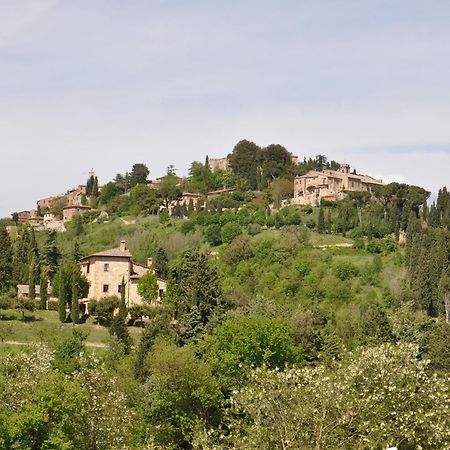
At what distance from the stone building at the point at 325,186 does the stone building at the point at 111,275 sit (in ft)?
146

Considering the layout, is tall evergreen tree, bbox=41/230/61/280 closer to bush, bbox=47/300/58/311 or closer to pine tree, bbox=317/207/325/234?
bush, bbox=47/300/58/311

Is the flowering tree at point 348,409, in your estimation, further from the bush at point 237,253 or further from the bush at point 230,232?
the bush at point 230,232

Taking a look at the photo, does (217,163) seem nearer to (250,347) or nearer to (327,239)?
(327,239)

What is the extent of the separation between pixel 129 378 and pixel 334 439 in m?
25.1

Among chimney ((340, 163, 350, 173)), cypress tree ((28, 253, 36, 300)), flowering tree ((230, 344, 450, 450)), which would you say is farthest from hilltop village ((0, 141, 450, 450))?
chimney ((340, 163, 350, 173))

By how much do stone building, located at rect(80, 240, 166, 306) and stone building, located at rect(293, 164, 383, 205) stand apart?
4452 centimetres

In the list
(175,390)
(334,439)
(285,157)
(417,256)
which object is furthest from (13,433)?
(285,157)

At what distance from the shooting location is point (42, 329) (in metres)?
71.9

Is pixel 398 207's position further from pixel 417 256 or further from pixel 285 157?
pixel 285 157

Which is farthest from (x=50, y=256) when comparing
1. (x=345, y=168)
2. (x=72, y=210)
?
(x=345, y=168)

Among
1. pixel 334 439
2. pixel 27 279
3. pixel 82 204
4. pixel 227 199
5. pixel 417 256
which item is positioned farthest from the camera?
pixel 82 204

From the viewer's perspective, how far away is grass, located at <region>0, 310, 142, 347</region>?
7006cm

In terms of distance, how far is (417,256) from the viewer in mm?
96125

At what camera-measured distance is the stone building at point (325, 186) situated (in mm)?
127438
